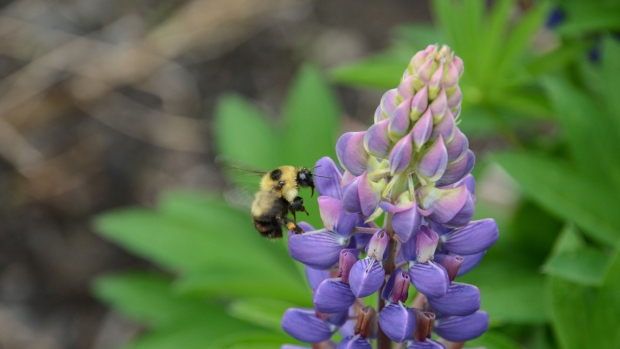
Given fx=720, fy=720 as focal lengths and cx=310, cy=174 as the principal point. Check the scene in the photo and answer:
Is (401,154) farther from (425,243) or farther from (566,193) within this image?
(566,193)

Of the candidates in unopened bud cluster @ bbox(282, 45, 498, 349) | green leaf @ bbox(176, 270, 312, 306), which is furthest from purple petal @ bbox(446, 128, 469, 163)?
green leaf @ bbox(176, 270, 312, 306)

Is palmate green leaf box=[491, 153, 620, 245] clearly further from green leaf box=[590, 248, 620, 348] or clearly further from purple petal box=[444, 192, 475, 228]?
purple petal box=[444, 192, 475, 228]

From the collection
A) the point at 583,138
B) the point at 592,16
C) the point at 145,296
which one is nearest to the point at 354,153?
the point at 583,138

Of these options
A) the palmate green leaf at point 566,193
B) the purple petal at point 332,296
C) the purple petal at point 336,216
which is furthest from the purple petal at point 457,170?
the palmate green leaf at point 566,193

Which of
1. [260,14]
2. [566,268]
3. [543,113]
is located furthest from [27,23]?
[566,268]

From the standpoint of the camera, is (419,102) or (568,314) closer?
(419,102)

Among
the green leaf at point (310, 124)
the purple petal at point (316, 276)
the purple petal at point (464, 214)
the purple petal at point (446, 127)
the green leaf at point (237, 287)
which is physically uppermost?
the green leaf at point (310, 124)

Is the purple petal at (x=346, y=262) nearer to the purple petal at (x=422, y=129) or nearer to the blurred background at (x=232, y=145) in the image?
the purple petal at (x=422, y=129)
